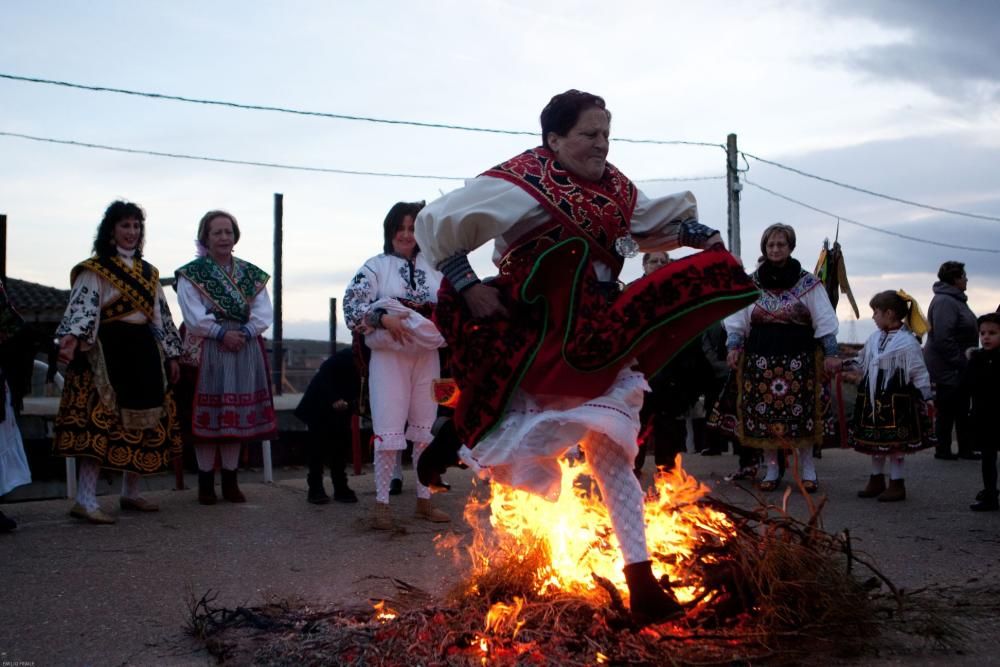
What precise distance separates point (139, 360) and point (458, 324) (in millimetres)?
4059

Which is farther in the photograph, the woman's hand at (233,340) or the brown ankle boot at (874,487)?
the brown ankle boot at (874,487)

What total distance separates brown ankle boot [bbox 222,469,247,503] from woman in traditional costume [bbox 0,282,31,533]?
145 cm

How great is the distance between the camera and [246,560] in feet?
17.3

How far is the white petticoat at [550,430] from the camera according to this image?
11.1 feet

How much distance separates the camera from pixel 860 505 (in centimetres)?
704

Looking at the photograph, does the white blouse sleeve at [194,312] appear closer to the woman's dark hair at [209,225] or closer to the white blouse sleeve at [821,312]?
the woman's dark hair at [209,225]

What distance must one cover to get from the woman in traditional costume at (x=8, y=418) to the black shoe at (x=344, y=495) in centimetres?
219

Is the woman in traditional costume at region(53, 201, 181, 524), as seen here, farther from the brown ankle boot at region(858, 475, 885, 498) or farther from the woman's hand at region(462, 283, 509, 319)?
the brown ankle boot at region(858, 475, 885, 498)

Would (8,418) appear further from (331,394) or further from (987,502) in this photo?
(987,502)

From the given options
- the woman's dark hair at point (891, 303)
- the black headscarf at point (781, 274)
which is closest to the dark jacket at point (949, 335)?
the woman's dark hair at point (891, 303)

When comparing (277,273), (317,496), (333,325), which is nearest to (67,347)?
(317,496)

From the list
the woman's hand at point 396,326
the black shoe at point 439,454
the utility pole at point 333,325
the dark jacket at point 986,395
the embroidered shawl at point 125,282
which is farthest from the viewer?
the utility pole at point 333,325

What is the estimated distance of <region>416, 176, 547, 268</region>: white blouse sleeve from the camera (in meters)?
3.49

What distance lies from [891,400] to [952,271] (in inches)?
148
